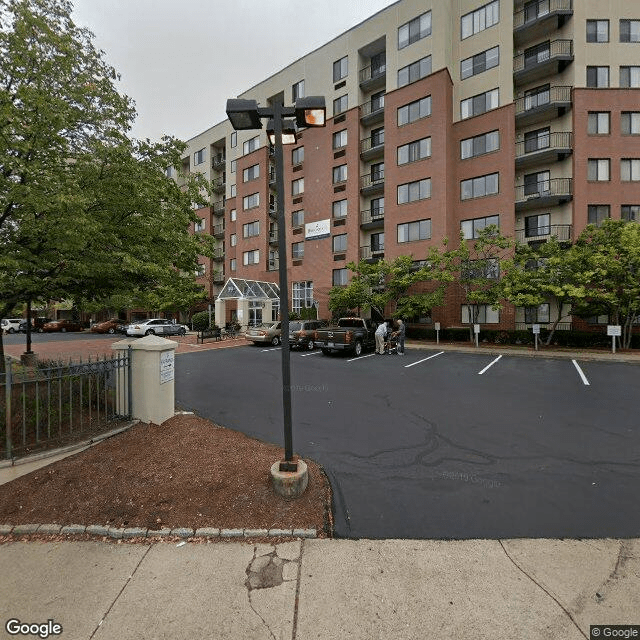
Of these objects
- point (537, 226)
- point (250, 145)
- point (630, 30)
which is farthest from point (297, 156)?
point (630, 30)

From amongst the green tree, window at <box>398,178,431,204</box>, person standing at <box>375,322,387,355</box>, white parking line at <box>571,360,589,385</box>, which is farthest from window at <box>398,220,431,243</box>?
the green tree

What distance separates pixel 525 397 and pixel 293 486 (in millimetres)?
7486

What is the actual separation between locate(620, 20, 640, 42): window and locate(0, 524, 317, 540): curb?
3380cm

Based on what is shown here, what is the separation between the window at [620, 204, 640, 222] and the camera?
815 inches

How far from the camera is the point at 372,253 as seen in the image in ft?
92.5

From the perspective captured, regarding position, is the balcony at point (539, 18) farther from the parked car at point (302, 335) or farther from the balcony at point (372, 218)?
the parked car at point (302, 335)

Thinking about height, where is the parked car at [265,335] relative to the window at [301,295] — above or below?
below

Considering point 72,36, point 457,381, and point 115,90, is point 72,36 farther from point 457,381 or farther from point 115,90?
point 457,381

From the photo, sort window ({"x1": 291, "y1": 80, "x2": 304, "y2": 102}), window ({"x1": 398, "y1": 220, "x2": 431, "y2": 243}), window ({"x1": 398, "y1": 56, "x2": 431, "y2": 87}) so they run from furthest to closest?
window ({"x1": 291, "y1": 80, "x2": 304, "y2": 102}) < window ({"x1": 398, "y1": 220, "x2": 431, "y2": 243}) < window ({"x1": 398, "y1": 56, "x2": 431, "y2": 87})

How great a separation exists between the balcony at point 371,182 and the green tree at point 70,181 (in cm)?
2242

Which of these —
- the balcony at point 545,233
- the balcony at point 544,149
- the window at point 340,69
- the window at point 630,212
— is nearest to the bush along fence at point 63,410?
the balcony at point 545,233

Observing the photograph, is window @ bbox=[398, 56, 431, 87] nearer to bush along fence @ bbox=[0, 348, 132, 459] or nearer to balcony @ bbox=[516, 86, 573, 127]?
balcony @ bbox=[516, 86, 573, 127]

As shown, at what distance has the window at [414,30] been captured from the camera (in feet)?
79.2

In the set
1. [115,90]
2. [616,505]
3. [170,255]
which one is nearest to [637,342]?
[616,505]
